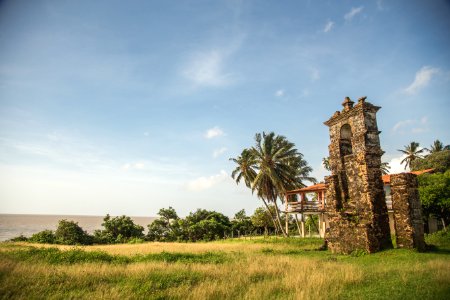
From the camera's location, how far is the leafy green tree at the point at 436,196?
21406 millimetres

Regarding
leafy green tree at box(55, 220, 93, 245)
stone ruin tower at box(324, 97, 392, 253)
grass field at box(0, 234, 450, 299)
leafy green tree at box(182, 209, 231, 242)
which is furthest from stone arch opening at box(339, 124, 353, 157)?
leafy green tree at box(55, 220, 93, 245)

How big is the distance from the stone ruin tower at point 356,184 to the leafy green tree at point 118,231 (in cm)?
2580

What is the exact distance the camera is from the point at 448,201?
68.2 feet

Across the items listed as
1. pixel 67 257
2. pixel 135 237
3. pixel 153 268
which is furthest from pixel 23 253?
pixel 135 237

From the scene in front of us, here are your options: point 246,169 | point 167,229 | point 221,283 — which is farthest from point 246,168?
point 221,283

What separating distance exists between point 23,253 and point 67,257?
2.57 meters

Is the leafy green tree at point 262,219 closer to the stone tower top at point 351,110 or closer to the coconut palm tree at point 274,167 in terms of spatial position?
the coconut palm tree at point 274,167

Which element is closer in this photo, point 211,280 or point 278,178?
point 211,280

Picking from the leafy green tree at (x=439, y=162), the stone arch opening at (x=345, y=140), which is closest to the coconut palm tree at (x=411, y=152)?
the leafy green tree at (x=439, y=162)

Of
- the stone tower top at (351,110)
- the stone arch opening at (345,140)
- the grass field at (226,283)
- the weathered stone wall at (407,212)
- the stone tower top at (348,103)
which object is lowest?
the grass field at (226,283)

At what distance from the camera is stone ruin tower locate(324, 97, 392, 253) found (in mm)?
14023

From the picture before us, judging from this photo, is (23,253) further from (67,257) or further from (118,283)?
(118,283)

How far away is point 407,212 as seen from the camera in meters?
12.8

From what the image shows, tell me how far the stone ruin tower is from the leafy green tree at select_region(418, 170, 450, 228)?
1088cm
